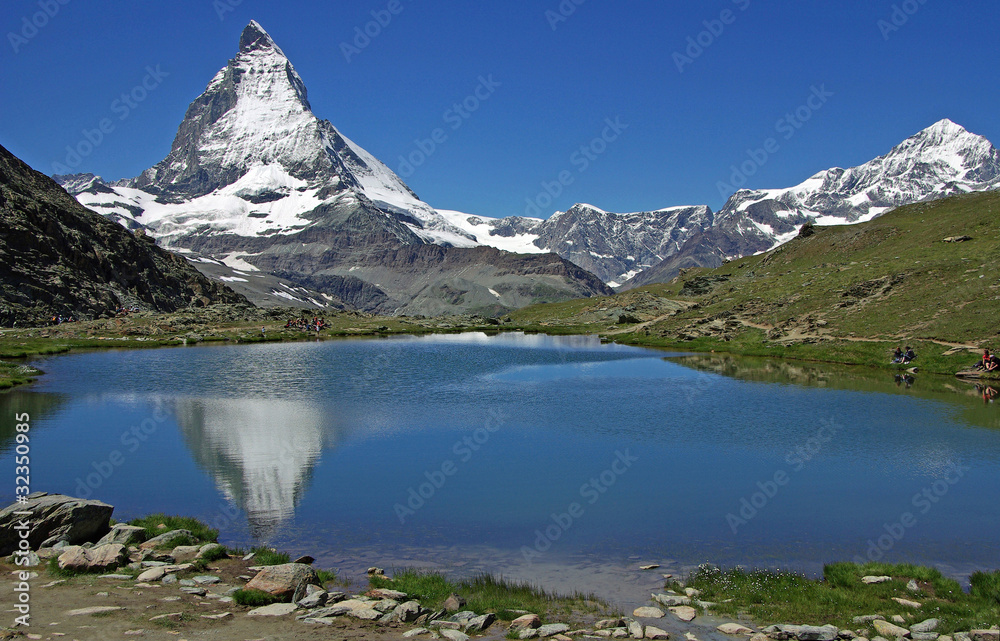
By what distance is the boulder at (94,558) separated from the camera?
51.7ft

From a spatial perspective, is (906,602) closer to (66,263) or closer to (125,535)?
(125,535)

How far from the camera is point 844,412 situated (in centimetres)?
4156

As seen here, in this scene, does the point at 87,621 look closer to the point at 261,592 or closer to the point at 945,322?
the point at 261,592

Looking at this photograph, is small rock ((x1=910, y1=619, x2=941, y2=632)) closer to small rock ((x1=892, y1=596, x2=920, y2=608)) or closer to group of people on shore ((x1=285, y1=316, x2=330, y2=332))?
small rock ((x1=892, y1=596, x2=920, y2=608))

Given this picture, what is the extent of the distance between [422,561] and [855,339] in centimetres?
6348

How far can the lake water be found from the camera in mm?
19797

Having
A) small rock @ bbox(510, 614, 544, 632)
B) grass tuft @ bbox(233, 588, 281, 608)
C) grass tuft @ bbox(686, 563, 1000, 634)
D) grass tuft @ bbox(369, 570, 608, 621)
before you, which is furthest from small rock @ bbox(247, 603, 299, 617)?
grass tuft @ bbox(686, 563, 1000, 634)

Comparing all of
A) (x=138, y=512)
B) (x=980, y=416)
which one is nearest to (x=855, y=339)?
(x=980, y=416)

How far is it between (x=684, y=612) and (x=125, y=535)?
15.0 metres

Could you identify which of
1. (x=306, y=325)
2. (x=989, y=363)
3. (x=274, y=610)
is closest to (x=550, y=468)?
(x=274, y=610)

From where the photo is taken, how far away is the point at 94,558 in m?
16.1

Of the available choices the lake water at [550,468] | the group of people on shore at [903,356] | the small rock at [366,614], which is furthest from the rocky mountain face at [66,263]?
the group of people on shore at [903,356]

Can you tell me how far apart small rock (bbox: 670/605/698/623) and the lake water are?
1.81m

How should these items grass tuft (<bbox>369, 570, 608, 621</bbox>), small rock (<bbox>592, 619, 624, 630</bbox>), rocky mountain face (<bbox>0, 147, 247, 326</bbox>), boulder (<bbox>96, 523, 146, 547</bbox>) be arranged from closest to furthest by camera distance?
small rock (<bbox>592, 619, 624, 630</bbox>) → grass tuft (<bbox>369, 570, 608, 621</bbox>) → boulder (<bbox>96, 523, 146, 547</bbox>) → rocky mountain face (<bbox>0, 147, 247, 326</bbox>)
